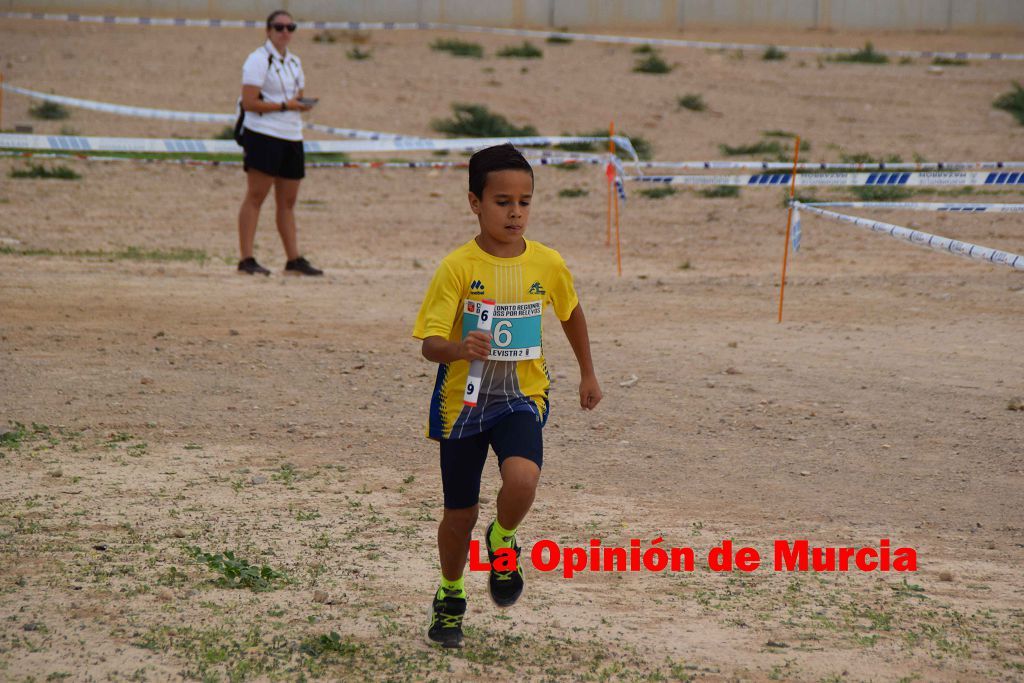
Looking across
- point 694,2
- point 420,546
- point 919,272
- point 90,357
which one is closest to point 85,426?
point 90,357

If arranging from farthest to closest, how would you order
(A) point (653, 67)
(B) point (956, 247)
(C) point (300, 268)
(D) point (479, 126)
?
(A) point (653, 67)
(D) point (479, 126)
(C) point (300, 268)
(B) point (956, 247)

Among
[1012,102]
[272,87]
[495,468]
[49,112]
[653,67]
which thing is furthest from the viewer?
[653,67]

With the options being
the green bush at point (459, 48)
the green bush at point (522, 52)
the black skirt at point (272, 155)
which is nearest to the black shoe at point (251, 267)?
the black skirt at point (272, 155)

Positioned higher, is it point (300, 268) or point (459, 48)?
point (459, 48)

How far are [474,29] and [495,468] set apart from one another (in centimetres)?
2718

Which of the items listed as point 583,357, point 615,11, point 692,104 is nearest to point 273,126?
point 583,357

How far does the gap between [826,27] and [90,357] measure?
31.1 meters

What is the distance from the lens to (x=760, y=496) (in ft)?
19.1

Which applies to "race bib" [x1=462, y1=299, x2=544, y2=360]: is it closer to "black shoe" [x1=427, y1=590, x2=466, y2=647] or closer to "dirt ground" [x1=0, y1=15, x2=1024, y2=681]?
"black shoe" [x1=427, y1=590, x2=466, y2=647]

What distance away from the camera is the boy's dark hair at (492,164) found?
158 inches

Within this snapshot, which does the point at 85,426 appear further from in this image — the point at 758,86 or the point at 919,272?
the point at 758,86

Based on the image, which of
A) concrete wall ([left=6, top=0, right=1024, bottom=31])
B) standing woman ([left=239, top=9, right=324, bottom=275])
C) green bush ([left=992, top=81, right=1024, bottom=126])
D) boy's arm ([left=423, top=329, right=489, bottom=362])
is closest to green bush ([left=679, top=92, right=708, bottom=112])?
green bush ([left=992, top=81, right=1024, bottom=126])

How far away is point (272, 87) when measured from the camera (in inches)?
422

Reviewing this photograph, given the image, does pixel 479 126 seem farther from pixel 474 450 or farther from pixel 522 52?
pixel 474 450
